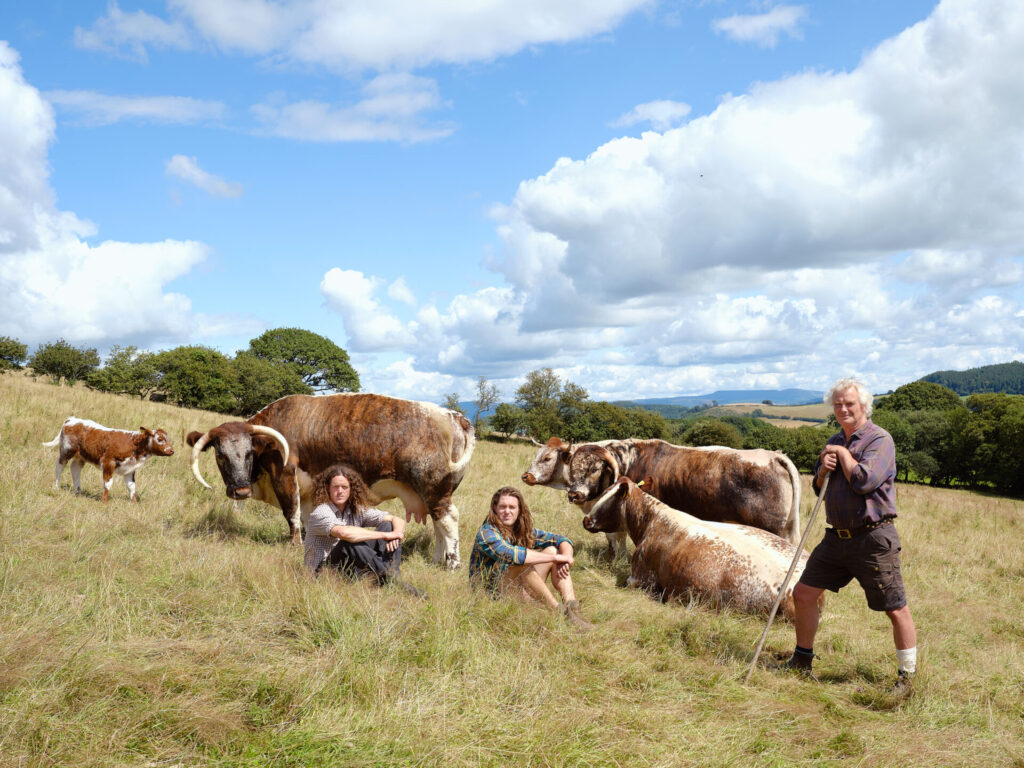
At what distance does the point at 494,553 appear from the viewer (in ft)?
19.4

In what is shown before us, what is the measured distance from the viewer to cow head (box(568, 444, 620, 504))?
9516mm

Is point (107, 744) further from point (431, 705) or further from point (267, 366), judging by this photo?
point (267, 366)

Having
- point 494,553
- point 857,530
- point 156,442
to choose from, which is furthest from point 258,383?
point 857,530

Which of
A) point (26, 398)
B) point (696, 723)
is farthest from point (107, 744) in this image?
point (26, 398)

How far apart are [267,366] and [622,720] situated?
56.7 metres

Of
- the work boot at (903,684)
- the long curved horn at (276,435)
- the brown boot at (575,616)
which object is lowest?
the work boot at (903,684)

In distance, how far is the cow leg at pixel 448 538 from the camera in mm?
8305

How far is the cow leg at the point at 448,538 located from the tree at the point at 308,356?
56591mm

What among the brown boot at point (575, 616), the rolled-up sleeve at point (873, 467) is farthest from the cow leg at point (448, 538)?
the rolled-up sleeve at point (873, 467)

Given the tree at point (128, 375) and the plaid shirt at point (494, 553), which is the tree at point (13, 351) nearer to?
the tree at point (128, 375)

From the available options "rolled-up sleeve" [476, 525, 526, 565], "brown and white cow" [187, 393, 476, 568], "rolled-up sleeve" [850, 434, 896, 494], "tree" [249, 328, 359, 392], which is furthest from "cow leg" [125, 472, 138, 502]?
"tree" [249, 328, 359, 392]

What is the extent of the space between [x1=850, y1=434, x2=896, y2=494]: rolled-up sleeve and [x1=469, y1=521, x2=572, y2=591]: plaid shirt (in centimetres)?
263

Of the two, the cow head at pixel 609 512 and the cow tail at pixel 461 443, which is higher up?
the cow tail at pixel 461 443

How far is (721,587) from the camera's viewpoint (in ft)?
21.9
